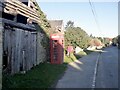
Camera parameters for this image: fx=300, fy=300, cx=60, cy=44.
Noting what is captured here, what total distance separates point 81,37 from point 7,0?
3218cm

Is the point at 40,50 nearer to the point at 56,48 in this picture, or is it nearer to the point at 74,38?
the point at 56,48

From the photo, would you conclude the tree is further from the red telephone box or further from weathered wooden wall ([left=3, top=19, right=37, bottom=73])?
weathered wooden wall ([left=3, top=19, right=37, bottom=73])

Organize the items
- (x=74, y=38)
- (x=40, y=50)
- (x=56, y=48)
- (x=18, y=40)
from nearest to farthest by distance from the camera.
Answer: (x=18, y=40) < (x=40, y=50) < (x=56, y=48) < (x=74, y=38)

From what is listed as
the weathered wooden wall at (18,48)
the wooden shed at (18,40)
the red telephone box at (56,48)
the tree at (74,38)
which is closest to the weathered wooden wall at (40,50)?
the wooden shed at (18,40)

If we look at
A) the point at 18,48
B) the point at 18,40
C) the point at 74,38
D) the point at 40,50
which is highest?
the point at 74,38

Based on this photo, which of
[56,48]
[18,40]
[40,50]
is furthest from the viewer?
[56,48]

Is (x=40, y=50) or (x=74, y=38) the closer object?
(x=40, y=50)

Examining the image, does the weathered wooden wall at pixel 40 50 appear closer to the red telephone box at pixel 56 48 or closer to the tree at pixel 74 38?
the red telephone box at pixel 56 48

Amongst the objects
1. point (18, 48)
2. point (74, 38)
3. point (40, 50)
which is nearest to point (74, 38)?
point (74, 38)

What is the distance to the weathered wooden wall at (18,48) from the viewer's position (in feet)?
42.4

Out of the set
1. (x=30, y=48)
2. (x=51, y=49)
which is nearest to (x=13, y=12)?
(x=30, y=48)

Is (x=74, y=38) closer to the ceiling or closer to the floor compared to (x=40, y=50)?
closer to the ceiling

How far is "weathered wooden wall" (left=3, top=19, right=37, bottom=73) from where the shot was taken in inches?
509

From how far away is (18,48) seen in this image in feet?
47.2
